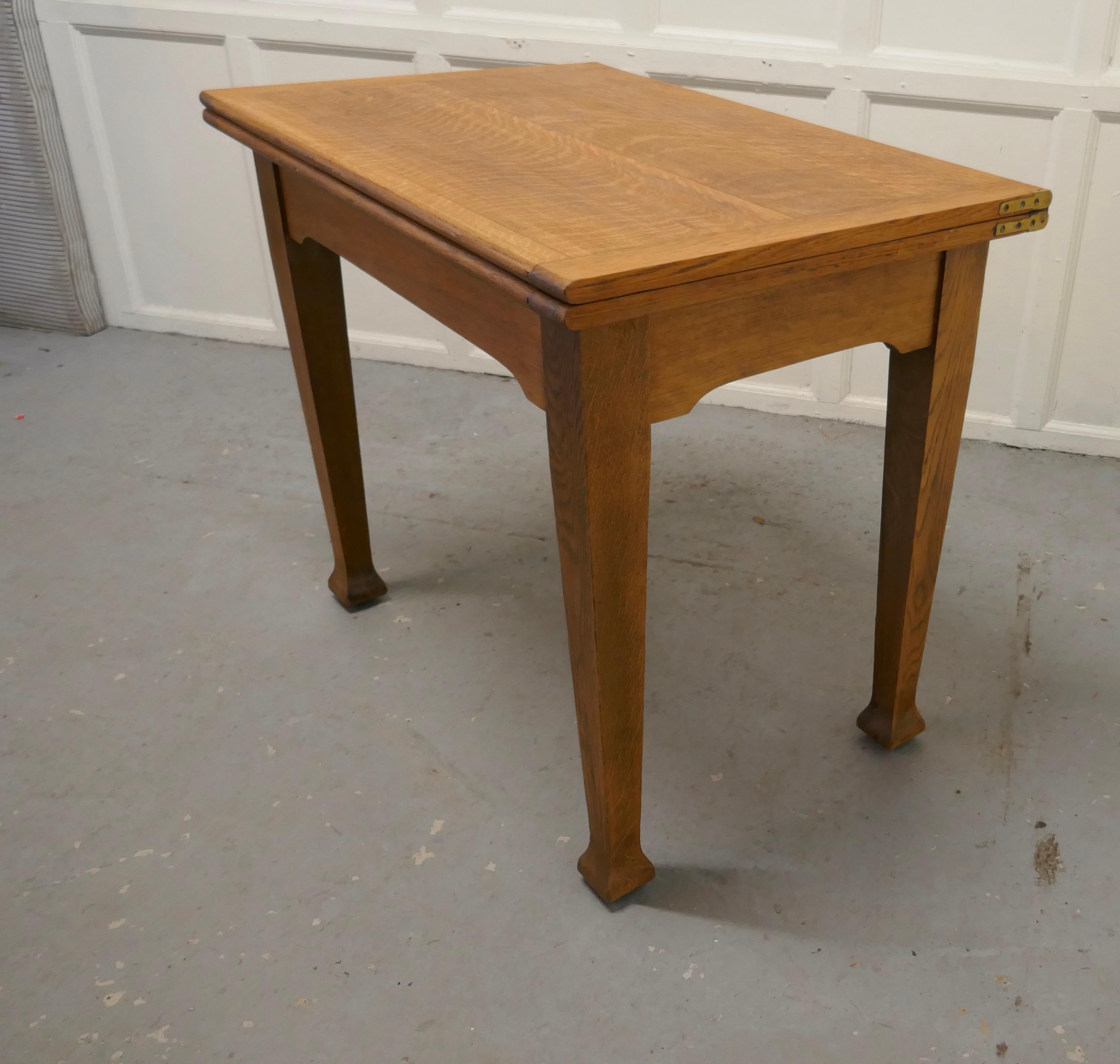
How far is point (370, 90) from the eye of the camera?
1738 millimetres

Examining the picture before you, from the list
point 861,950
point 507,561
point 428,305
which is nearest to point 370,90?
point 428,305

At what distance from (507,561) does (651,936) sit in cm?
90

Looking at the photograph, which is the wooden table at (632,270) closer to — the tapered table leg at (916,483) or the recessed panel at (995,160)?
the tapered table leg at (916,483)

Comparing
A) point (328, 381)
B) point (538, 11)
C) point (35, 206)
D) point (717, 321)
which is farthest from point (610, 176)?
point (35, 206)

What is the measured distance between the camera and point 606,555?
118 centimetres

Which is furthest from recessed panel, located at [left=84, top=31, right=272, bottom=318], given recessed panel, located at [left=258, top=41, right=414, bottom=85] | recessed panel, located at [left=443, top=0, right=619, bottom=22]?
recessed panel, located at [left=443, top=0, right=619, bottom=22]

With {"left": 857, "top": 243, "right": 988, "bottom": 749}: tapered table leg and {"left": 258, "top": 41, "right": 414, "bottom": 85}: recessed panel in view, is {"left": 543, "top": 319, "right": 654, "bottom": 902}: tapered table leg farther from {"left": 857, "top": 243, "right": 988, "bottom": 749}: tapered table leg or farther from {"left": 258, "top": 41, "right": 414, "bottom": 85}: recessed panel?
{"left": 258, "top": 41, "right": 414, "bottom": 85}: recessed panel

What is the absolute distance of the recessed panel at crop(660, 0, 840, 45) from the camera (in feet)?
7.44

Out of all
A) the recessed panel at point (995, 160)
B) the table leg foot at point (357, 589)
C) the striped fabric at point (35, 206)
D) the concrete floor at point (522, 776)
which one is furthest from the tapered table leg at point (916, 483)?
the striped fabric at point (35, 206)

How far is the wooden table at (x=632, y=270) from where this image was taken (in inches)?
42.5

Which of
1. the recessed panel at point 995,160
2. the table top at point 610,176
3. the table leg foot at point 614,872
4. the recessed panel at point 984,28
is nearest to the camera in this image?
the table top at point 610,176

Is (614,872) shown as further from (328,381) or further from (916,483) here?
(328,381)

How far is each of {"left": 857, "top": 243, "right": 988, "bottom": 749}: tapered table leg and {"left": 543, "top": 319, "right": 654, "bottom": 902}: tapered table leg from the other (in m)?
0.40

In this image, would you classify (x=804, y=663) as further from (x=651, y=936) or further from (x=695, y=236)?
(x=695, y=236)
